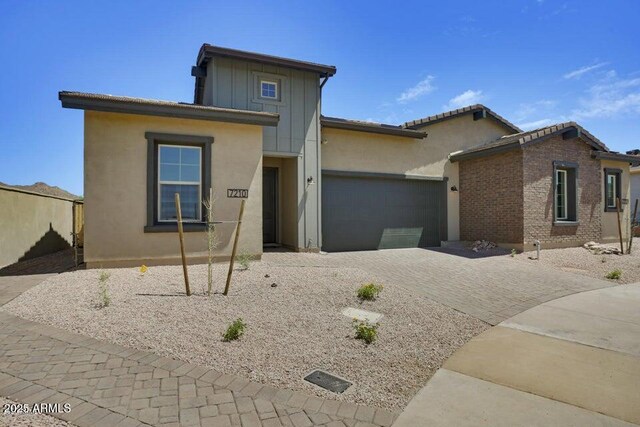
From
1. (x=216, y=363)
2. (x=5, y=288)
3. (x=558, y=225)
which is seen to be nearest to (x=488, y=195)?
(x=558, y=225)

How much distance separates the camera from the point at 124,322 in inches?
181

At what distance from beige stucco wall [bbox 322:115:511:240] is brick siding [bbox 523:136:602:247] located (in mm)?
2647

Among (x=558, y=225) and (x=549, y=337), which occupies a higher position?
(x=558, y=225)

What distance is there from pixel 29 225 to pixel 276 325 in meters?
10.8

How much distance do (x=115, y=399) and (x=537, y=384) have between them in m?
3.94

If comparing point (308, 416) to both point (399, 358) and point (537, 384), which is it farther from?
point (537, 384)

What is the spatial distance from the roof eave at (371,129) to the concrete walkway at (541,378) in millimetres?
7879

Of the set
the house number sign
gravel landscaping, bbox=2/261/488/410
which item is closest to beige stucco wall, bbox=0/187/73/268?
gravel landscaping, bbox=2/261/488/410

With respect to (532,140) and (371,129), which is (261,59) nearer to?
(371,129)

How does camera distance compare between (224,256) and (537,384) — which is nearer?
(537,384)

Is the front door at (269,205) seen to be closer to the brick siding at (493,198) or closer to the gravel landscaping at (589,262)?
the brick siding at (493,198)

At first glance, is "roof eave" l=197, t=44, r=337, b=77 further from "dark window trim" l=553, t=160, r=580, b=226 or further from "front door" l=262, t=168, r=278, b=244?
"dark window trim" l=553, t=160, r=580, b=226

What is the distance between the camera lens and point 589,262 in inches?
411

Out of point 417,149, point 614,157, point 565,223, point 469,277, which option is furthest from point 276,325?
point 614,157
